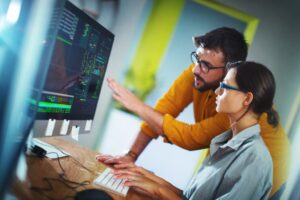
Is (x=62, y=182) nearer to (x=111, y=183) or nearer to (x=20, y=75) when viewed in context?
(x=111, y=183)

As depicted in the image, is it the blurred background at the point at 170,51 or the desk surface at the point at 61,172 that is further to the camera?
the blurred background at the point at 170,51

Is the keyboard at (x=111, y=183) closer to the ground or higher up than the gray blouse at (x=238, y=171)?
closer to the ground

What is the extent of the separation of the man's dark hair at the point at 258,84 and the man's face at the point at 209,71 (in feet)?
0.21

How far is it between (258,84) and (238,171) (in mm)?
341

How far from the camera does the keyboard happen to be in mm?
1041

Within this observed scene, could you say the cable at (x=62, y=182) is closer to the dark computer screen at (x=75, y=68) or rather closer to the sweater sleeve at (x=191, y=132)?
the dark computer screen at (x=75, y=68)

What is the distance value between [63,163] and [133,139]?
462 mm

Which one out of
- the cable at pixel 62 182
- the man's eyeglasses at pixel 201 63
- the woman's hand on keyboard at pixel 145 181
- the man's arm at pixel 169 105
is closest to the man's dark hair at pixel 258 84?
the man's eyeglasses at pixel 201 63

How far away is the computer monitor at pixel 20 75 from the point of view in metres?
0.65

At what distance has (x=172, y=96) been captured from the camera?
57.5 inches

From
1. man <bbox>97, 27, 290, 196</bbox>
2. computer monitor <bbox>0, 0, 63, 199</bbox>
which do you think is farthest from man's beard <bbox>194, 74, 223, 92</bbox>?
computer monitor <bbox>0, 0, 63, 199</bbox>

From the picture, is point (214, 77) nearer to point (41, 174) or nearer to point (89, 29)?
point (89, 29)

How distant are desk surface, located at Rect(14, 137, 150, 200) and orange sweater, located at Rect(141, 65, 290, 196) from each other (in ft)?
1.13

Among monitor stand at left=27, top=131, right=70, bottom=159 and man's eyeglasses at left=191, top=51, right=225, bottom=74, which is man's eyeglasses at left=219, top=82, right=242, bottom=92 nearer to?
man's eyeglasses at left=191, top=51, right=225, bottom=74
